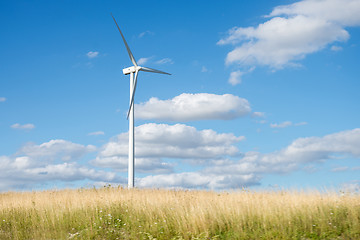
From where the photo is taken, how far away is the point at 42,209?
20031 mm

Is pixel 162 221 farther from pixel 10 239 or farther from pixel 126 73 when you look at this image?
pixel 126 73

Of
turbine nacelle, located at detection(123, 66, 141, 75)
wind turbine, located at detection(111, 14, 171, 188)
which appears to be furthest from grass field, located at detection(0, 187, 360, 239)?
turbine nacelle, located at detection(123, 66, 141, 75)

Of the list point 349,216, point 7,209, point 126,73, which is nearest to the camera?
point 349,216

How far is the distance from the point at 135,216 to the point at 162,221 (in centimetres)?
155

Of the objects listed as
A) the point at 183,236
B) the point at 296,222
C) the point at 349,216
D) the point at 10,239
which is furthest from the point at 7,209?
the point at 349,216

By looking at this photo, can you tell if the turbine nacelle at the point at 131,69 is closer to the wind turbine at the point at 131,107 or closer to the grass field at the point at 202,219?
the wind turbine at the point at 131,107

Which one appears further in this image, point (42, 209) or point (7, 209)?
point (7, 209)

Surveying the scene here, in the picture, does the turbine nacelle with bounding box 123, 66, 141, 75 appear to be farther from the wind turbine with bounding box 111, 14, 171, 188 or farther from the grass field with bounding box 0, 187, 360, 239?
the grass field with bounding box 0, 187, 360, 239

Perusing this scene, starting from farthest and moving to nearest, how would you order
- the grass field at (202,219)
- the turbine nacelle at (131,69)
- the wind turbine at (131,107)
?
the turbine nacelle at (131,69) → the wind turbine at (131,107) → the grass field at (202,219)

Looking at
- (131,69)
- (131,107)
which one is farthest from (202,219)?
(131,69)

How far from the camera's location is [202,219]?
585 inches

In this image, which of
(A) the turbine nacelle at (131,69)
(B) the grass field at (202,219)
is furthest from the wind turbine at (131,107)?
(B) the grass field at (202,219)

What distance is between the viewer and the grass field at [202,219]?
13672 millimetres

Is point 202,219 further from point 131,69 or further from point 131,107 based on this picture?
point 131,69
